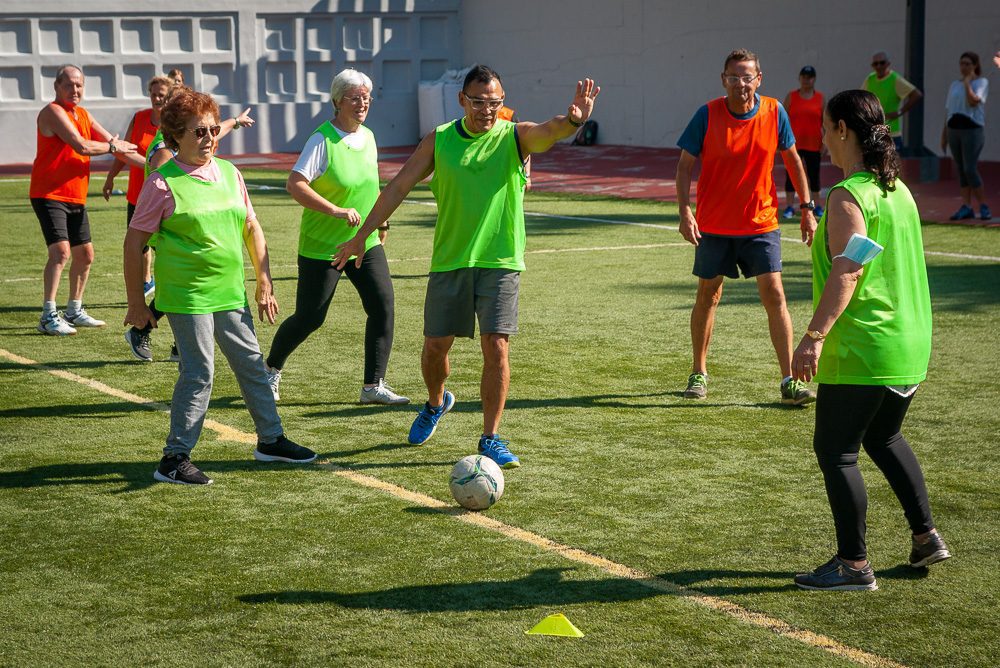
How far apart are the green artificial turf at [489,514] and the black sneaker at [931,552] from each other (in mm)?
56

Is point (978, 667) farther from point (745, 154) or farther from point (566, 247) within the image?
point (566, 247)

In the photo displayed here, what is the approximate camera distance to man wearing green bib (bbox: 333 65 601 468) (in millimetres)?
6445

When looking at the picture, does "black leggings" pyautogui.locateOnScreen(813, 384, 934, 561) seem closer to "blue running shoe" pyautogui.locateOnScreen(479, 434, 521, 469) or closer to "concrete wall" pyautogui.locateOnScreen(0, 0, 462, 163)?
"blue running shoe" pyautogui.locateOnScreen(479, 434, 521, 469)

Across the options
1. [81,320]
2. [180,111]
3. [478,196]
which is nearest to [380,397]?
[478,196]

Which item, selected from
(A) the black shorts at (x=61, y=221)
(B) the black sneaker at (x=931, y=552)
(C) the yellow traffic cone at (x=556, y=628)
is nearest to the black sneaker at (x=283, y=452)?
(C) the yellow traffic cone at (x=556, y=628)

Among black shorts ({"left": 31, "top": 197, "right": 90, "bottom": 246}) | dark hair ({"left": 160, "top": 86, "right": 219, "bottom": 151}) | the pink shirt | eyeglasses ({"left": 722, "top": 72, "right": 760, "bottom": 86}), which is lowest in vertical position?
black shorts ({"left": 31, "top": 197, "right": 90, "bottom": 246})

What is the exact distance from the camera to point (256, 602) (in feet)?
15.9

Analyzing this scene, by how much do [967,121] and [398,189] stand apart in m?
11.6

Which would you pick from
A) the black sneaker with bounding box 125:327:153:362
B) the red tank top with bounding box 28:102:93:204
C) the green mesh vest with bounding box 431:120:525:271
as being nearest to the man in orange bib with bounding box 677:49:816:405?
the green mesh vest with bounding box 431:120:525:271

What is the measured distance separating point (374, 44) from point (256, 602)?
29230 millimetres

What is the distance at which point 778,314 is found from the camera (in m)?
7.96

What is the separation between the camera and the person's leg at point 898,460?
4918 millimetres

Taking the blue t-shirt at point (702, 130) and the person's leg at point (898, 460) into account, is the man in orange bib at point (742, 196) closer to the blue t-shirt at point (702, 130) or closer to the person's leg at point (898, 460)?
the blue t-shirt at point (702, 130)

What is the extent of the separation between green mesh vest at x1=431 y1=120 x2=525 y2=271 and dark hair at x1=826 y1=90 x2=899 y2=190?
2022 mm
